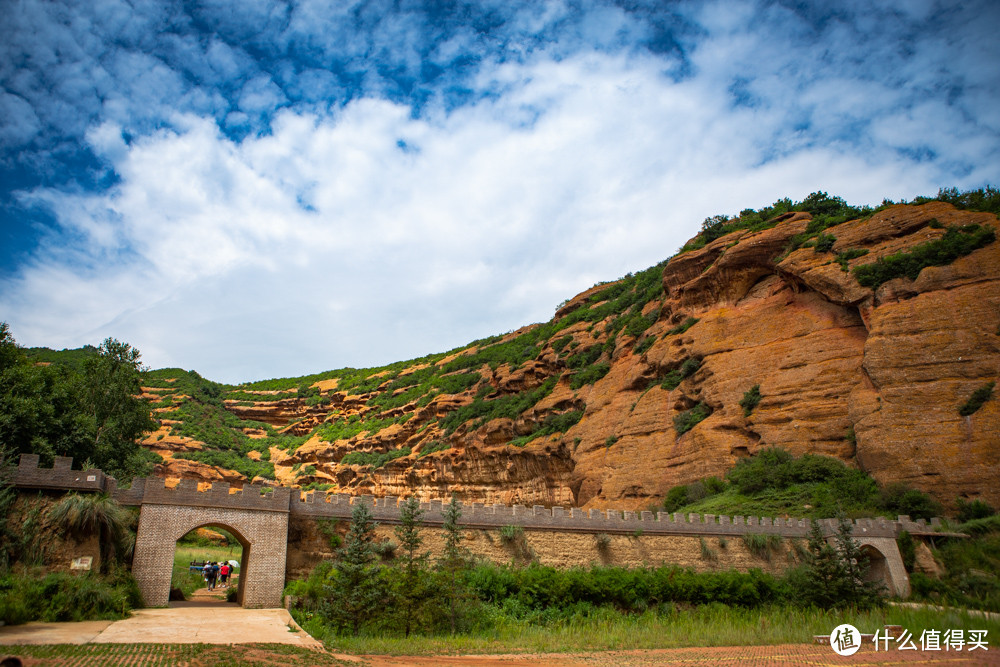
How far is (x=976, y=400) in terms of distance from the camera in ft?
84.0

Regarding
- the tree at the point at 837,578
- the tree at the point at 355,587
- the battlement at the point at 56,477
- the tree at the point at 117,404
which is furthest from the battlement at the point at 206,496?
the tree at the point at 837,578

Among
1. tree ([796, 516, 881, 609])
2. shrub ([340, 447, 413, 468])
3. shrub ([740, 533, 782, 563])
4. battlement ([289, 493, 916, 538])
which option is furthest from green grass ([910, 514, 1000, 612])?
shrub ([340, 447, 413, 468])

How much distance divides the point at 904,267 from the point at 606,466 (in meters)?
19.9

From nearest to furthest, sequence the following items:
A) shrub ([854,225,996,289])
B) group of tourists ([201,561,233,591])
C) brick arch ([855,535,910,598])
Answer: brick arch ([855,535,910,598])
group of tourists ([201,561,233,591])
shrub ([854,225,996,289])

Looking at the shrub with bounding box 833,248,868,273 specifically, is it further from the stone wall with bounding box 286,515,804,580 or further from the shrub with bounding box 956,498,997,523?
the stone wall with bounding box 286,515,804,580

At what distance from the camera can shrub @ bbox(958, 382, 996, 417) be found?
25.4m

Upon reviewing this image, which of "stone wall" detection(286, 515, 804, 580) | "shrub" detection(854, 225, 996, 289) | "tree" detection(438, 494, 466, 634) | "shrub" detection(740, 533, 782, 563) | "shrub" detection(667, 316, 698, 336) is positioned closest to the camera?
"tree" detection(438, 494, 466, 634)

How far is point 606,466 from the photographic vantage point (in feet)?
124

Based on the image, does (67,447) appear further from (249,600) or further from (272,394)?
(272,394)

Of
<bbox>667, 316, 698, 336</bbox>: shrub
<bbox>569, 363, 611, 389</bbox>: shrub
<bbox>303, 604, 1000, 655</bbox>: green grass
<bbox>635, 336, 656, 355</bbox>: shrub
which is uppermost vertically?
<bbox>667, 316, 698, 336</bbox>: shrub

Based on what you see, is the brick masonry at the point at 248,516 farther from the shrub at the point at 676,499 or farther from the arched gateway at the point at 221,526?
the shrub at the point at 676,499

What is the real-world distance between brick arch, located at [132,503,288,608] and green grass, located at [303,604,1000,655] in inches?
114

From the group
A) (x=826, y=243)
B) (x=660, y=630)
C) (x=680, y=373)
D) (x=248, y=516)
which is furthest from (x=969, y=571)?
(x=248, y=516)

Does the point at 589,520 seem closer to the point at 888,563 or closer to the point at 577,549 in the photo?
the point at 577,549
